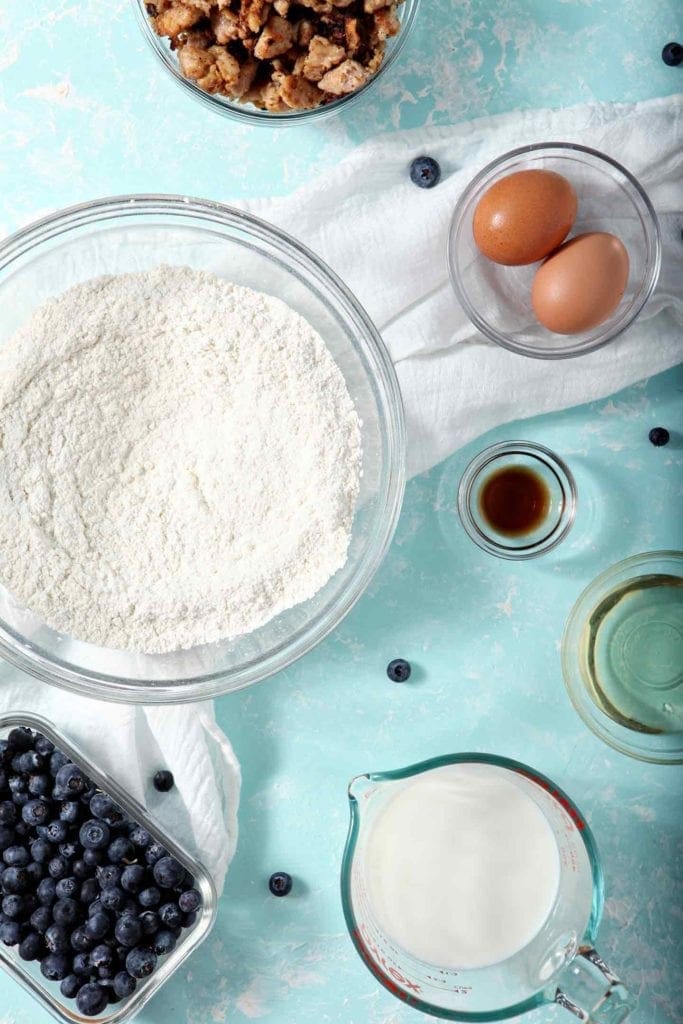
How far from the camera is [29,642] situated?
3.79 ft

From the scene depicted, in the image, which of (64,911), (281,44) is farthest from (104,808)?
(281,44)

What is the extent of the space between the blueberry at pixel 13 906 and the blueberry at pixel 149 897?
0.48ft

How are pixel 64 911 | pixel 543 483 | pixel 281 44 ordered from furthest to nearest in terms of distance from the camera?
pixel 543 483 < pixel 64 911 < pixel 281 44

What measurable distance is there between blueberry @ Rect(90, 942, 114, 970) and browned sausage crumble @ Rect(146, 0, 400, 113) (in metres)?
1.07

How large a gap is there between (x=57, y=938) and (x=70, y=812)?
0.52ft

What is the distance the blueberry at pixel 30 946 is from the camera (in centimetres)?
116

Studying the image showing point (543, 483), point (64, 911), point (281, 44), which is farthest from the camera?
point (543, 483)

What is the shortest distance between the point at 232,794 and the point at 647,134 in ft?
3.40

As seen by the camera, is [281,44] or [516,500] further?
[516,500]

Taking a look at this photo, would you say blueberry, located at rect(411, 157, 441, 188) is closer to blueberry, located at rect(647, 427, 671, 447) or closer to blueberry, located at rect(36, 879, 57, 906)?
blueberry, located at rect(647, 427, 671, 447)

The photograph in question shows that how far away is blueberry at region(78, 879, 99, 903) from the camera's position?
1.16 m

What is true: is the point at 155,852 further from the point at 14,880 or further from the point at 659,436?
the point at 659,436

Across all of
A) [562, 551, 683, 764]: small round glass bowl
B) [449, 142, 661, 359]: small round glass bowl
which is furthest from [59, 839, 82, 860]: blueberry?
[449, 142, 661, 359]: small round glass bowl

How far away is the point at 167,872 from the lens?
116 cm
